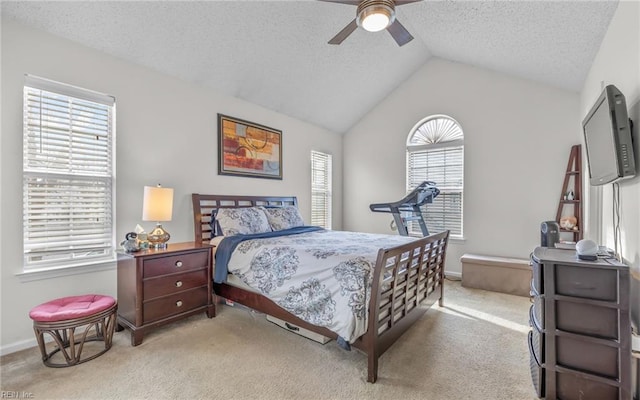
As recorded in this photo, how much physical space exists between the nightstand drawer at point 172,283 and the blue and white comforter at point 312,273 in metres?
0.18

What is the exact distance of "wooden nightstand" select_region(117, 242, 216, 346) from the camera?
2.58 meters

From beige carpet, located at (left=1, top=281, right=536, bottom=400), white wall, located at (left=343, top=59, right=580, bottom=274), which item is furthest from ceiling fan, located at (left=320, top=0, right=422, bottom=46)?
white wall, located at (left=343, top=59, right=580, bottom=274)

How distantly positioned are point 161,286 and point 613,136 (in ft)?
11.7

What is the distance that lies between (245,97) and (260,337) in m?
3.07

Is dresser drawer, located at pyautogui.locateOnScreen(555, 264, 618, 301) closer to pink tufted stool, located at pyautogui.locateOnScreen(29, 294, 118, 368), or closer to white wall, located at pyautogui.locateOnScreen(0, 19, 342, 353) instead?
pink tufted stool, located at pyautogui.locateOnScreen(29, 294, 118, 368)

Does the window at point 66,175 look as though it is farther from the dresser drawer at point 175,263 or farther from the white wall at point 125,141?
the dresser drawer at point 175,263

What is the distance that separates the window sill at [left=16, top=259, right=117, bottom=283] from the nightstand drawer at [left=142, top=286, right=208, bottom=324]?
711 mm

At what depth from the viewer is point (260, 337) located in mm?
2721

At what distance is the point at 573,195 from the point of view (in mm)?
3957

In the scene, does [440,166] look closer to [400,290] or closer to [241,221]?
[400,290]

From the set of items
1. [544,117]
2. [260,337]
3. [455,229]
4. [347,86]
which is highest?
[347,86]

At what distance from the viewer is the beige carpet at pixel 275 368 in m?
1.96

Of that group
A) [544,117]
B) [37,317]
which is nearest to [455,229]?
[544,117]

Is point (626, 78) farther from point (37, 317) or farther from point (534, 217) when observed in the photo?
point (37, 317)
